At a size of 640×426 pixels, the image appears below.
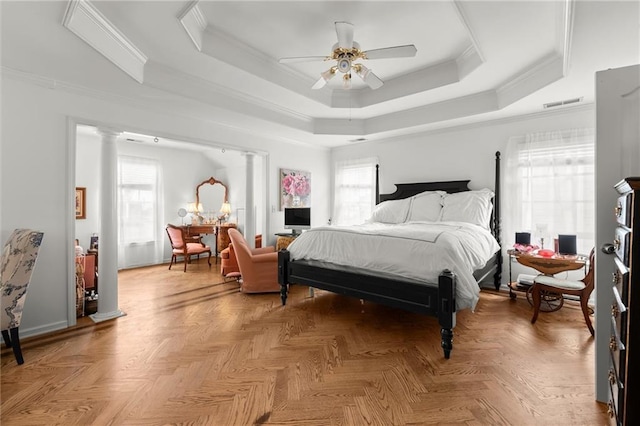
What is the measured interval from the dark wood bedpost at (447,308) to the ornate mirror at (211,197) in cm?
Result: 573

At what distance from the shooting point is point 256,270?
4023mm

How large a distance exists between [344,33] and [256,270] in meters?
2.93

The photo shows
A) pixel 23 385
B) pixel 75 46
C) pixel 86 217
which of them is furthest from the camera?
pixel 86 217

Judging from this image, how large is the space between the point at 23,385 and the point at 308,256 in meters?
2.44

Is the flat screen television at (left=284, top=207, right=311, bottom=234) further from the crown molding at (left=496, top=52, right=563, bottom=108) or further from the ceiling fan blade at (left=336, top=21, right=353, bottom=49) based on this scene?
the crown molding at (left=496, top=52, right=563, bottom=108)

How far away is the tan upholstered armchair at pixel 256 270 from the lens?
159 inches

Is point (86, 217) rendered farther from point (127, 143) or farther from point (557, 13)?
point (557, 13)

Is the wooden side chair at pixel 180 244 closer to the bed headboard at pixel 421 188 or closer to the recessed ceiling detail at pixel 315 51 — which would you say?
the recessed ceiling detail at pixel 315 51

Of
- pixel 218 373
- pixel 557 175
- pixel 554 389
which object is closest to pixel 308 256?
pixel 218 373

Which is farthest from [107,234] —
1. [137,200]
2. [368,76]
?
[368,76]

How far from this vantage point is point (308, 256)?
346 centimetres

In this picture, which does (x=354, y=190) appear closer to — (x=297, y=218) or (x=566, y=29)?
(x=297, y=218)

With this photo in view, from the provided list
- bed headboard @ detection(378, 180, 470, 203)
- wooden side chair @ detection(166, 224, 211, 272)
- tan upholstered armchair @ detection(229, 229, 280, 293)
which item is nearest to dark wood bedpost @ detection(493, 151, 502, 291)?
bed headboard @ detection(378, 180, 470, 203)

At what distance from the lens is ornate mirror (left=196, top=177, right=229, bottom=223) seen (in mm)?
6949
